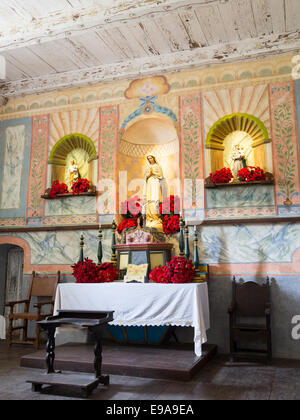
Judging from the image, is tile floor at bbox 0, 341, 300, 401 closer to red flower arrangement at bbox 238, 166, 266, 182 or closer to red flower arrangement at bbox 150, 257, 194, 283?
red flower arrangement at bbox 150, 257, 194, 283

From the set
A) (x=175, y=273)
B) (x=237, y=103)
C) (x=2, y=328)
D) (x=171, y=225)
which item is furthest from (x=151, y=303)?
(x=2, y=328)

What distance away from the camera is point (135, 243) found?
6.75m

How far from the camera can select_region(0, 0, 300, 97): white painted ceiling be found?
20.5 ft

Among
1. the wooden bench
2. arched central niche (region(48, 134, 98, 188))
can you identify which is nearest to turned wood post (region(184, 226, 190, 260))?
the wooden bench

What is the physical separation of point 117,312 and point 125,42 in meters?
4.84

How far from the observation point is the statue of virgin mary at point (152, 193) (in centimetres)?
738

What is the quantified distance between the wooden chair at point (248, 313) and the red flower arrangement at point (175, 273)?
0.83 m

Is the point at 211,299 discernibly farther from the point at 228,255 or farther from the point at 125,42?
the point at 125,42

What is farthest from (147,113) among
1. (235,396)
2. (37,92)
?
(235,396)

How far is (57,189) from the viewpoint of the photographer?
7.90m

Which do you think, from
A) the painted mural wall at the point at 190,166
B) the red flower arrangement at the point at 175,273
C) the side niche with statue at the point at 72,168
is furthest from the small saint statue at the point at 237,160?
the side niche with statue at the point at 72,168

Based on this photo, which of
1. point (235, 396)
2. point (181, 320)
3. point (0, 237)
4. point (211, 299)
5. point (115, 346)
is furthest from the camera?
point (0, 237)

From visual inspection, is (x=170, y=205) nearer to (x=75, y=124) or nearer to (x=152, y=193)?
(x=152, y=193)

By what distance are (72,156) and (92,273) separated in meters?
3.07
